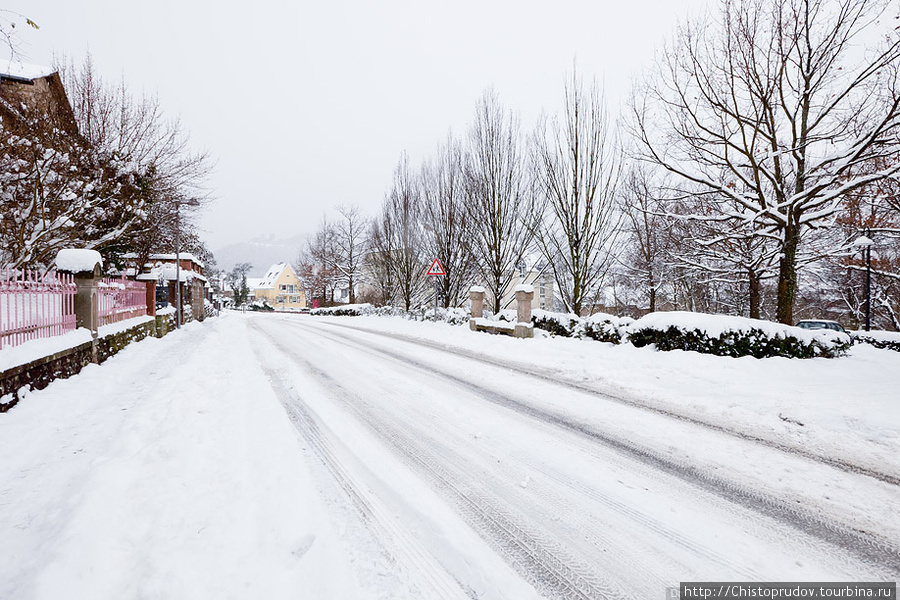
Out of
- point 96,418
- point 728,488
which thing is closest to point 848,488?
point 728,488

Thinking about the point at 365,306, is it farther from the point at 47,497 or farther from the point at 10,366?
the point at 47,497

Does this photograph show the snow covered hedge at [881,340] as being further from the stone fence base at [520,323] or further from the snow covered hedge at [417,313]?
the snow covered hedge at [417,313]

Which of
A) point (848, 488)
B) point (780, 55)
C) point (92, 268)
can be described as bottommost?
point (848, 488)

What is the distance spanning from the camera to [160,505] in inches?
104

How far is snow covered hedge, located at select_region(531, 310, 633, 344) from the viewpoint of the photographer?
9.85 metres

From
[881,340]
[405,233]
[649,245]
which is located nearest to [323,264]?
[405,233]

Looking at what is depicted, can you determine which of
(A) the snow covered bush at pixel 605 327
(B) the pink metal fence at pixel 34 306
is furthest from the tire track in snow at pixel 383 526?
(A) the snow covered bush at pixel 605 327

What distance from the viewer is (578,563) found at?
2.15 meters

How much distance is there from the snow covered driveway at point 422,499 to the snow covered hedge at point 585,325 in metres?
4.72

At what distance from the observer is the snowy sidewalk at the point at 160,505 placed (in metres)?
1.95

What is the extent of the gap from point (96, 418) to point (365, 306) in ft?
81.7

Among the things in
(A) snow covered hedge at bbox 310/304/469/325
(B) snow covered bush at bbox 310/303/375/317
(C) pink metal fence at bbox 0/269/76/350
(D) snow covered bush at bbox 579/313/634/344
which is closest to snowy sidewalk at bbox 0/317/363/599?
(C) pink metal fence at bbox 0/269/76/350

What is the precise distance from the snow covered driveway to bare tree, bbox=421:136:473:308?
44.3ft

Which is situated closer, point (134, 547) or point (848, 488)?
A: point (134, 547)
